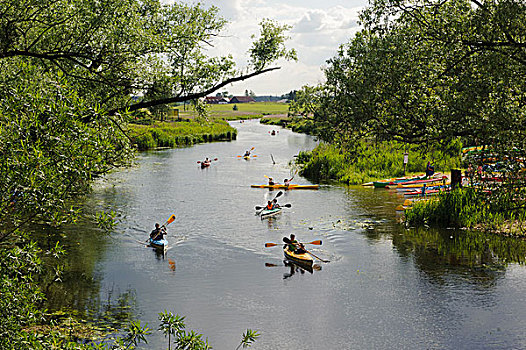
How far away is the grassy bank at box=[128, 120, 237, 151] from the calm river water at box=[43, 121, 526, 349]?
2496 cm

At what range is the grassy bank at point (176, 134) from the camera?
50775mm

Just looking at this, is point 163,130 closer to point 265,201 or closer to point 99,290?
point 265,201

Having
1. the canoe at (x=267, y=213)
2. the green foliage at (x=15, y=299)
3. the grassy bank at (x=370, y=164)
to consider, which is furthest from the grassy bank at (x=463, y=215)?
the green foliage at (x=15, y=299)

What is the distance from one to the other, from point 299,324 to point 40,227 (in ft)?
40.7

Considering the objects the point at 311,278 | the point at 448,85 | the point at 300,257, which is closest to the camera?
the point at 448,85

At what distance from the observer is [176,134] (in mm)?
56812

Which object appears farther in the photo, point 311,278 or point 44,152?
point 311,278

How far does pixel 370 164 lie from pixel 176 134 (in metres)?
28.8

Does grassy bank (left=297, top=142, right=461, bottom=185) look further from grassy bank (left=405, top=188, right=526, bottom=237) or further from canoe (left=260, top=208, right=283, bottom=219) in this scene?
grassy bank (left=405, top=188, right=526, bottom=237)

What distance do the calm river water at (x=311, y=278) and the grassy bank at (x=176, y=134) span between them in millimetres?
24956

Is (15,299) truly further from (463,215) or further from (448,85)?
(463,215)

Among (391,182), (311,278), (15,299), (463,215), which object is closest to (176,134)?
(391,182)

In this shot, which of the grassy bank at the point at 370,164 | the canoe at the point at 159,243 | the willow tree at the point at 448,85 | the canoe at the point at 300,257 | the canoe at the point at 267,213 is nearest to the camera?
the willow tree at the point at 448,85

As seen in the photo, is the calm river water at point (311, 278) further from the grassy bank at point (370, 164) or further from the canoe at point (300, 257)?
the grassy bank at point (370, 164)
